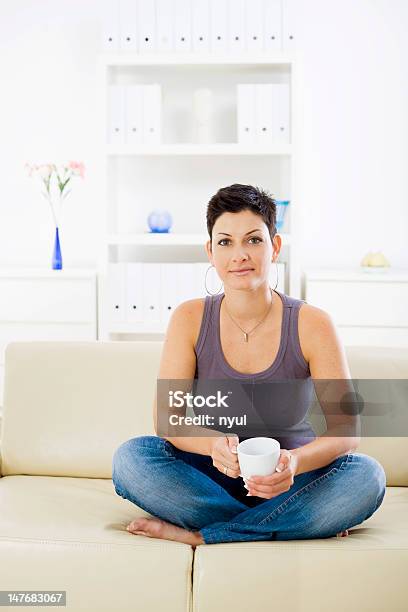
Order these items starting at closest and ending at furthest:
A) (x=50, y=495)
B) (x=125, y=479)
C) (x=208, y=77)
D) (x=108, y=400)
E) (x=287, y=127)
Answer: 1. (x=125, y=479)
2. (x=50, y=495)
3. (x=108, y=400)
4. (x=287, y=127)
5. (x=208, y=77)

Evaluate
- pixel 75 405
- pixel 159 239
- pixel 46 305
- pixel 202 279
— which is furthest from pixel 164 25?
pixel 75 405

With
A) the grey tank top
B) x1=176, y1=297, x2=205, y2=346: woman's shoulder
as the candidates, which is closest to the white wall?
x1=176, y1=297, x2=205, y2=346: woman's shoulder

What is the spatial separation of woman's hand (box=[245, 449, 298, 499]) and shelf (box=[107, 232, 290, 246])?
7.94 feet

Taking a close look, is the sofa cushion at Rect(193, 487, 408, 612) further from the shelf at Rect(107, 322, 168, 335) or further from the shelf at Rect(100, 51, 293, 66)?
the shelf at Rect(100, 51, 293, 66)

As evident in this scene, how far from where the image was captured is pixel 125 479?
170cm

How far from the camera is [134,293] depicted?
3.86 m

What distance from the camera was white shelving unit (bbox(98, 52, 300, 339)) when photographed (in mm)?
3848

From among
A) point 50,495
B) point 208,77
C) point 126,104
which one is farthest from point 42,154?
point 50,495

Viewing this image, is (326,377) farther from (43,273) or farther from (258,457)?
(43,273)

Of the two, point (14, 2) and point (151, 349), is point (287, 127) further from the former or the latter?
point (151, 349)

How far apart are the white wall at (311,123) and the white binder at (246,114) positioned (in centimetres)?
36

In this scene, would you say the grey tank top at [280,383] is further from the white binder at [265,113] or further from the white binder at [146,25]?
the white binder at [146,25]

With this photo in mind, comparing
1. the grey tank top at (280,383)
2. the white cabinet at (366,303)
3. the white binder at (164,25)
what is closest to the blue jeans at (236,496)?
the grey tank top at (280,383)

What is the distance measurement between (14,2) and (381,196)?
210 centimetres
